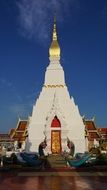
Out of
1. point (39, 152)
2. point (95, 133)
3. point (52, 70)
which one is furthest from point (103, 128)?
point (39, 152)

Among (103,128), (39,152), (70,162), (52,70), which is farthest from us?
(103,128)

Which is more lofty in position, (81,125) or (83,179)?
(81,125)

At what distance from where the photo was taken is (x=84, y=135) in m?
29.6

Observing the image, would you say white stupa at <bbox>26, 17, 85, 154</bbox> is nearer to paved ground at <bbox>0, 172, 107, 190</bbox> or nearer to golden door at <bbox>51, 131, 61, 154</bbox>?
golden door at <bbox>51, 131, 61, 154</bbox>

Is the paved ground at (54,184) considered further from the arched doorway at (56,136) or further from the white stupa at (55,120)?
the white stupa at (55,120)

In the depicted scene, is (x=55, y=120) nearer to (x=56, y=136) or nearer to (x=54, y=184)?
(x=56, y=136)

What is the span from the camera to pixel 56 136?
2864 cm

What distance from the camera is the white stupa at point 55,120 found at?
Result: 2862 cm

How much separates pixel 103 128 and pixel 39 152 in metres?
21.4

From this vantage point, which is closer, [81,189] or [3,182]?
[81,189]

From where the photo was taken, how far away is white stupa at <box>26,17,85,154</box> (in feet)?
93.9

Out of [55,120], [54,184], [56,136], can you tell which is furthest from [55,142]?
[54,184]

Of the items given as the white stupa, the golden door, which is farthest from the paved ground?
the white stupa

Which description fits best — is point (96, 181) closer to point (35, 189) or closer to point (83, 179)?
point (83, 179)
